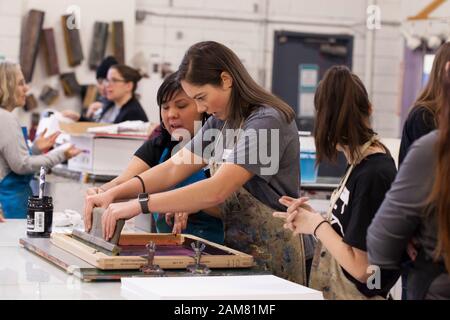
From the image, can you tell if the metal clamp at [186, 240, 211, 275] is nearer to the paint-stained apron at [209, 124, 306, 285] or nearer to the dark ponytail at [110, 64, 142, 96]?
the paint-stained apron at [209, 124, 306, 285]

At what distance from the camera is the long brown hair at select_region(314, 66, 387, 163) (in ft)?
7.69

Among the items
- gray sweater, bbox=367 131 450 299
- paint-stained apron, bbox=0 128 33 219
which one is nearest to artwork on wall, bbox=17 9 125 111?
paint-stained apron, bbox=0 128 33 219

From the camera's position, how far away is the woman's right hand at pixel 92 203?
2.92 metres

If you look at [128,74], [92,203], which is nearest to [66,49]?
[128,74]

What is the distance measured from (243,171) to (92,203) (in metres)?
0.65

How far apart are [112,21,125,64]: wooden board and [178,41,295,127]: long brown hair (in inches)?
214

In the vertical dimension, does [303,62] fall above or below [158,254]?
above

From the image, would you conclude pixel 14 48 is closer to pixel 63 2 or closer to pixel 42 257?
pixel 63 2

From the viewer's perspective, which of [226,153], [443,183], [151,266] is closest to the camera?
[443,183]

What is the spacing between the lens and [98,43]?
8086 mm

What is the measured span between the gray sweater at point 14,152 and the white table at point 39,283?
5.56ft

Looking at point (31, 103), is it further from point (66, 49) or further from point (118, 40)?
point (118, 40)

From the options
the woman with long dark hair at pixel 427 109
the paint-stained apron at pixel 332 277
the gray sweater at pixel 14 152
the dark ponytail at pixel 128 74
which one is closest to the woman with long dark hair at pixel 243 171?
the paint-stained apron at pixel 332 277

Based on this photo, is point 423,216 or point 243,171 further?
point 243,171
